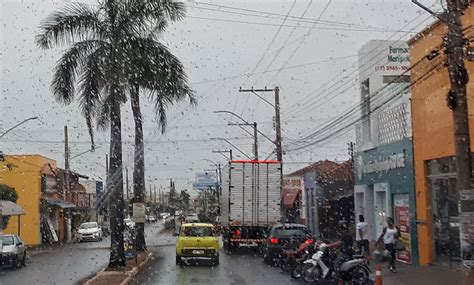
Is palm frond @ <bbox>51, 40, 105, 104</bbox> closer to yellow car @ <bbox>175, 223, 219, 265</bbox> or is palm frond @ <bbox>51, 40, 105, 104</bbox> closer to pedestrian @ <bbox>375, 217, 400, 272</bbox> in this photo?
yellow car @ <bbox>175, 223, 219, 265</bbox>

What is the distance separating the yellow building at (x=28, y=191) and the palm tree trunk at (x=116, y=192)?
104 ft

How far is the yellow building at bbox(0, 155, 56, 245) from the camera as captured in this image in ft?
166

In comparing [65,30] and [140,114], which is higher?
[65,30]

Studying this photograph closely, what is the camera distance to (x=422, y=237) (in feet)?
66.5

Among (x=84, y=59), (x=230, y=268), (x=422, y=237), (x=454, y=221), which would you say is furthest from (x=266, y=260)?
(x=84, y=59)

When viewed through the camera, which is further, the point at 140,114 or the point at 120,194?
the point at 140,114

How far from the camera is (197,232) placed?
2455cm

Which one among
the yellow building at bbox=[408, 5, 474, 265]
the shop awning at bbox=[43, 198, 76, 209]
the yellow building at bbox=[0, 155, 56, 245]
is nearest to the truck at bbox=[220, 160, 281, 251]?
the yellow building at bbox=[408, 5, 474, 265]

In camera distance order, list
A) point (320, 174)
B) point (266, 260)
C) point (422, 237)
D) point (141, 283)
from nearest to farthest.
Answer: point (141, 283)
point (422, 237)
point (266, 260)
point (320, 174)

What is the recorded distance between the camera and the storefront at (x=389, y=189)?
2144 centimetres

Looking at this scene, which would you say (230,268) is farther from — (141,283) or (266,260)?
(141,283)

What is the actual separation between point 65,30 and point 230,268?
966 centimetres

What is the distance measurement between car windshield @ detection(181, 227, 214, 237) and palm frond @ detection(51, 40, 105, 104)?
7064 millimetres

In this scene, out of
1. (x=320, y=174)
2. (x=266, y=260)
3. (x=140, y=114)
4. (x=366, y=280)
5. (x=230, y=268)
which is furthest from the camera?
(x=320, y=174)
